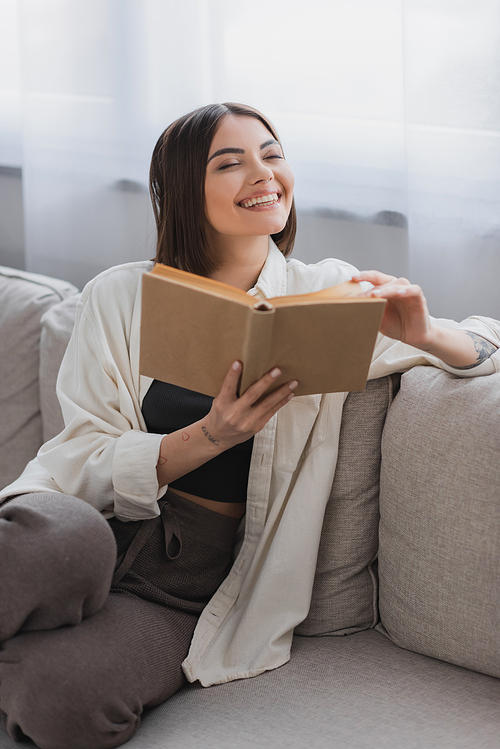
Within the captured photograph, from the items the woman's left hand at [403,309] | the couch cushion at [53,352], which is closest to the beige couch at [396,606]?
the woman's left hand at [403,309]

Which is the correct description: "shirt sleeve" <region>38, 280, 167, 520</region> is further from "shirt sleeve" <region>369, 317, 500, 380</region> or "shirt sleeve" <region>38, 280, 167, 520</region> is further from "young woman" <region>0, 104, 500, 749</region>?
"shirt sleeve" <region>369, 317, 500, 380</region>

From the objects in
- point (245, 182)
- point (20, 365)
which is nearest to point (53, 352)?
point (20, 365)

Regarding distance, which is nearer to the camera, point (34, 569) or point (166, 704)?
point (34, 569)

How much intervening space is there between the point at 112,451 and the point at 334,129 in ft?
3.01

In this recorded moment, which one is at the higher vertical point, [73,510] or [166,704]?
[73,510]

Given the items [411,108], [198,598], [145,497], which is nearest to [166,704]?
[198,598]

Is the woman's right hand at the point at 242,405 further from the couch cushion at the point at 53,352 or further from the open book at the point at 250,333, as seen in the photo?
the couch cushion at the point at 53,352

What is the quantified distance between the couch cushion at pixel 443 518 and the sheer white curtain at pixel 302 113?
1.53 ft

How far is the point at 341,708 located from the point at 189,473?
1.51 feet

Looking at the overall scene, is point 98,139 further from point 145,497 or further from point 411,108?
point 145,497

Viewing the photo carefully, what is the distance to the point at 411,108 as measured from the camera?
1355 millimetres

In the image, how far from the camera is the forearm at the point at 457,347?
3.30 ft

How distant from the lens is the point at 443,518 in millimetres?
1018

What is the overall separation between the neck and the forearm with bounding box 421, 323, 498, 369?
38cm
